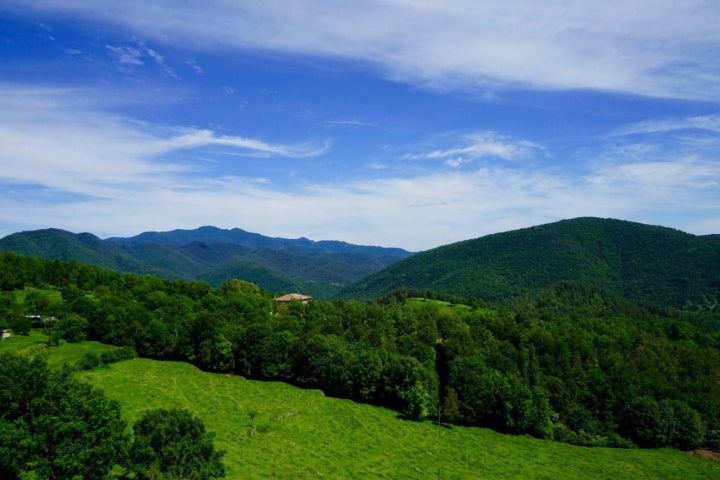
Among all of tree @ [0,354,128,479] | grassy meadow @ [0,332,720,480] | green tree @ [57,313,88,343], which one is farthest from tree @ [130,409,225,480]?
green tree @ [57,313,88,343]

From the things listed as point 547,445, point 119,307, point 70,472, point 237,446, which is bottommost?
point 547,445

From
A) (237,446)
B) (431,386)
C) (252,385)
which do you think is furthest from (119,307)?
(431,386)

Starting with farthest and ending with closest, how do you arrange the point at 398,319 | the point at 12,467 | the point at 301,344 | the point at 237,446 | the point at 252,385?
the point at 398,319 < the point at 301,344 < the point at 252,385 < the point at 237,446 < the point at 12,467

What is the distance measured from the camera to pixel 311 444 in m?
58.0

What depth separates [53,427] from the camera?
32719 millimetres

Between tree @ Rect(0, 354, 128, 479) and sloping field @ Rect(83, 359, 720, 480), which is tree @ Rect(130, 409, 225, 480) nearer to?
tree @ Rect(0, 354, 128, 479)

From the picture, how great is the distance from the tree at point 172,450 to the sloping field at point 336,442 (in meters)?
7.92

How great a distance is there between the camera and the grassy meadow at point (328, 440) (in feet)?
174

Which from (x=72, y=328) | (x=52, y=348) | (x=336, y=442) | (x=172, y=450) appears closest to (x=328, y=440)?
(x=336, y=442)

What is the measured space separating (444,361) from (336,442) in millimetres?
42253

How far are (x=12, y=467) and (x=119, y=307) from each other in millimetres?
63187

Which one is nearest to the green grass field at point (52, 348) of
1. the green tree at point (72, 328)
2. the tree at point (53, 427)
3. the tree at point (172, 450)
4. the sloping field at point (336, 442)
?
the green tree at point (72, 328)

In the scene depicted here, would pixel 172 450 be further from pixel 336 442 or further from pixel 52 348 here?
pixel 52 348

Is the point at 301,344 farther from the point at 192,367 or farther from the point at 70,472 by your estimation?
the point at 70,472
